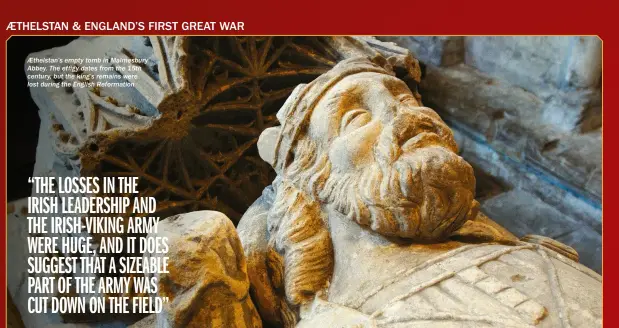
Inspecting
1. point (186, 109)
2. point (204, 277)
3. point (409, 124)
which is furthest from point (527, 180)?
point (204, 277)

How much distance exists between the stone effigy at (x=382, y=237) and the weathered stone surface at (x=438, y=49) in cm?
269

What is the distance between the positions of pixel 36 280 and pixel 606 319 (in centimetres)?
197

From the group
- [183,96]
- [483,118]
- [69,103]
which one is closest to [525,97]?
[483,118]

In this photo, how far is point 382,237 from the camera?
2.20m

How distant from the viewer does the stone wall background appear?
13.3 feet

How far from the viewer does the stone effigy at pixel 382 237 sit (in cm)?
194

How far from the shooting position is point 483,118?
15.0 ft

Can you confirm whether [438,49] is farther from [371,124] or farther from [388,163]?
[388,163]

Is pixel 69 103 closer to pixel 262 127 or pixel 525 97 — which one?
pixel 262 127

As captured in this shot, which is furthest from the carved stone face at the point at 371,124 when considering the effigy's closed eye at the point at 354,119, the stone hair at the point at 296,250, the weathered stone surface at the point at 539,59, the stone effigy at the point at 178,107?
the weathered stone surface at the point at 539,59

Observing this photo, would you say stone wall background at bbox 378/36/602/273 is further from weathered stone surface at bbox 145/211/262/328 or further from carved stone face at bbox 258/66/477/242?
weathered stone surface at bbox 145/211/262/328

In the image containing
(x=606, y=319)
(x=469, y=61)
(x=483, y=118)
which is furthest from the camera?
(x=469, y=61)

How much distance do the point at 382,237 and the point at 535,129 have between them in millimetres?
2396

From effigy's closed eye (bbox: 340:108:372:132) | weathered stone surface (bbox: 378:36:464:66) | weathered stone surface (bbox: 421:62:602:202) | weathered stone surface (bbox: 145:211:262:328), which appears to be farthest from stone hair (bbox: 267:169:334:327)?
weathered stone surface (bbox: 378:36:464:66)
